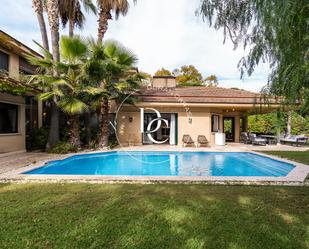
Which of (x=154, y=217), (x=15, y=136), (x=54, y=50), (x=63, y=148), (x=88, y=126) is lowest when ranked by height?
(x=154, y=217)

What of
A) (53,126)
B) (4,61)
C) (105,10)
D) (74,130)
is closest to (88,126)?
(74,130)

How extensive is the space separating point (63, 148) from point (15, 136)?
2924 millimetres

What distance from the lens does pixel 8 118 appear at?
13.7 metres

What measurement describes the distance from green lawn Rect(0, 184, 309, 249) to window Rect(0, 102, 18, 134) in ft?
26.4

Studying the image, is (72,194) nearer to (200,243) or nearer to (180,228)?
(180,228)

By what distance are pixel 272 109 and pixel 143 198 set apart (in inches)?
136

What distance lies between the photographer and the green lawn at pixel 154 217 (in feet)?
11.9

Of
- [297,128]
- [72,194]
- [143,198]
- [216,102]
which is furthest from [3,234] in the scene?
[297,128]

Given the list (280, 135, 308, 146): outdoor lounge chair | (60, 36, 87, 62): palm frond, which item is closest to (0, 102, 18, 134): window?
(60, 36, 87, 62): palm frond

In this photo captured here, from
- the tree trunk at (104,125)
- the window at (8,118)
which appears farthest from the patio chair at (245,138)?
the window at (8,118)

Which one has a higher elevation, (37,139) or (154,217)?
(37,139)

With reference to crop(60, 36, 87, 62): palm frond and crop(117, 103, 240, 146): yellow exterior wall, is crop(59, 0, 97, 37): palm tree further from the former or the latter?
crop(117, 103, 240, 146): yellow exterior wall

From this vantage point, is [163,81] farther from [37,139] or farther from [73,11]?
[37,139]

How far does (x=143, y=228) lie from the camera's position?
4.05 metres
